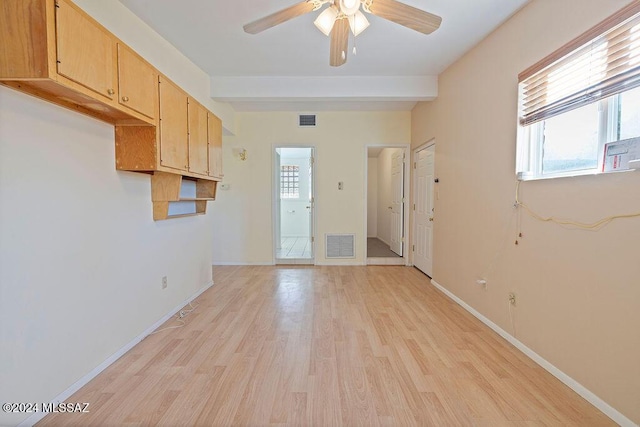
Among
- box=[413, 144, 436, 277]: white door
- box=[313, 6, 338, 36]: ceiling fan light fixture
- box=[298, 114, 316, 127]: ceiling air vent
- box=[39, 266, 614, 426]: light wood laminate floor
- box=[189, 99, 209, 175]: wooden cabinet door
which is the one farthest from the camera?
box=[298, 114, 316, 127]: ceiling air vent

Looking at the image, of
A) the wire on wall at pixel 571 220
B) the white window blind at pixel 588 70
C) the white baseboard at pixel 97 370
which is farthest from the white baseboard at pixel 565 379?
the white baseboard at pixel 97 370

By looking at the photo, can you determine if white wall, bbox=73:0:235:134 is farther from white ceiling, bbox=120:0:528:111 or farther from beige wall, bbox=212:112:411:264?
beige wall, bbox=212:112:411:264

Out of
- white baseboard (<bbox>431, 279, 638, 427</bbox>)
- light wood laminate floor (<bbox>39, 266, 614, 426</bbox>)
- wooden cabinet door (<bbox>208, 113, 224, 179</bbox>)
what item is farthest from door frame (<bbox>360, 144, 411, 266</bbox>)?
wooden cabinet door (<bbox>208, 113, 224, 179</bbox>)

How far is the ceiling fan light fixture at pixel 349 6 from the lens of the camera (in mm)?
1730

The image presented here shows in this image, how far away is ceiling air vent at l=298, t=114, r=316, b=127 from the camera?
4703 mm

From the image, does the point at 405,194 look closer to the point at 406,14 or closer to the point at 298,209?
the point at 406,14

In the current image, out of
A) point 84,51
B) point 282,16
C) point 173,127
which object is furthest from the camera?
point 173,127

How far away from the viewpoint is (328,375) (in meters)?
1.82

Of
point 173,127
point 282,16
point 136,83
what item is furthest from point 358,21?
point 173,127

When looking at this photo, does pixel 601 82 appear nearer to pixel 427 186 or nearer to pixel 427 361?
pixel 427 361

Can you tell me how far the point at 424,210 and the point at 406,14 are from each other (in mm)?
3017

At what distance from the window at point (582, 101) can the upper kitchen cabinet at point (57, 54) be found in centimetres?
281

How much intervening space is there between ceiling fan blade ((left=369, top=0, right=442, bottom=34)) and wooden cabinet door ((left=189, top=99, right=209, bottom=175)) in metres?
1.92

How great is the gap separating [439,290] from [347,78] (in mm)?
3009
